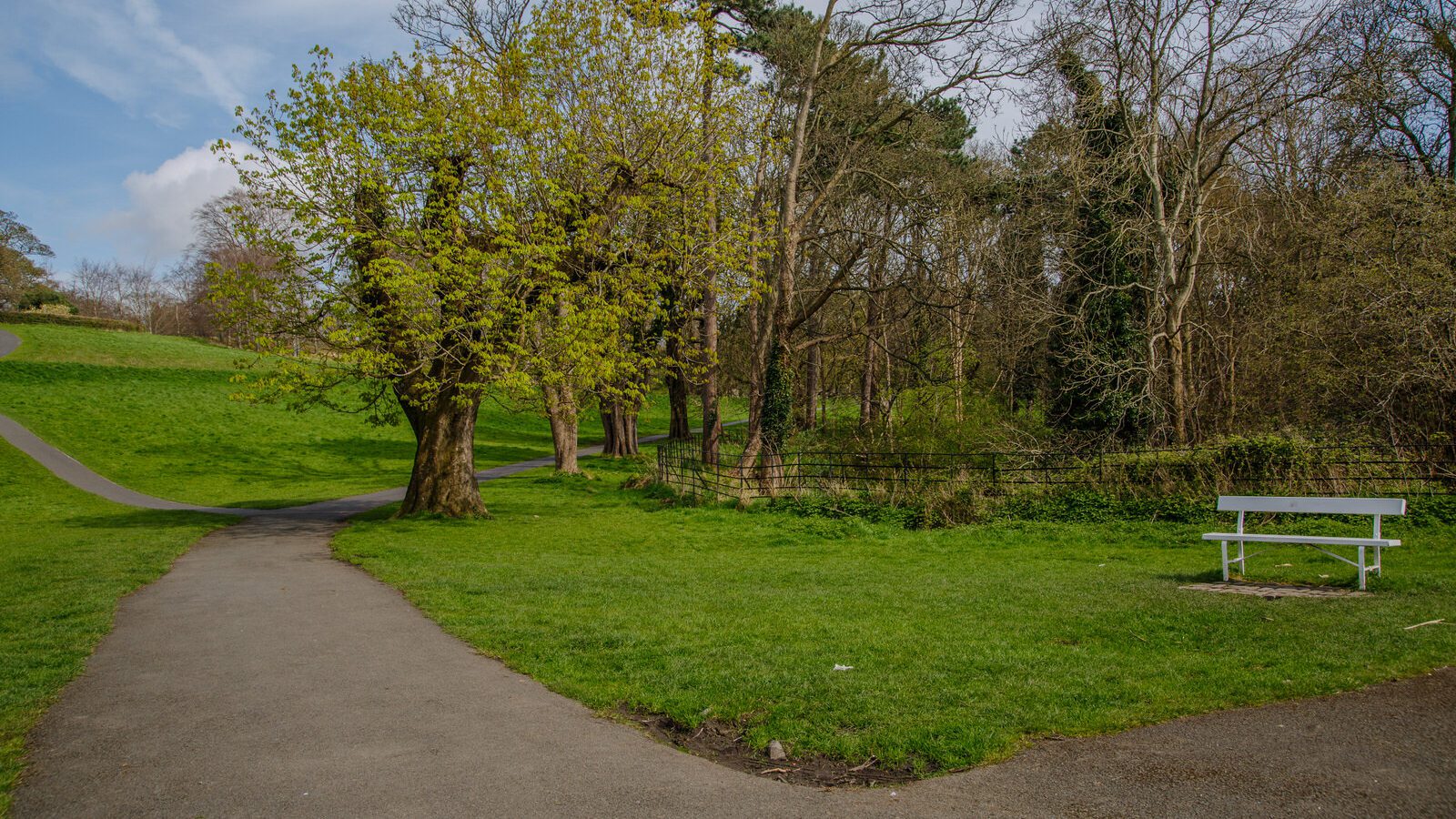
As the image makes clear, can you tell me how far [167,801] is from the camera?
4.37 meters

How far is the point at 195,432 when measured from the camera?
37.7 m

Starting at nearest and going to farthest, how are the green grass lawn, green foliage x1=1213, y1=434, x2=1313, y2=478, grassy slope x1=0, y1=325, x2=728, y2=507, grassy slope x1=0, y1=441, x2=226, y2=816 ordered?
the green grass lawn → grassy slope x1=0, y1=441, x2=226, y2=816 → green foliage x1=1213, y1=434, x2=1313, y2=478 → grassy slope x1=0, y1=325, x2=728, y2=507

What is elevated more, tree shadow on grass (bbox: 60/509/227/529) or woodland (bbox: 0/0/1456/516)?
woodland (bbox: 0/0/1456/516)

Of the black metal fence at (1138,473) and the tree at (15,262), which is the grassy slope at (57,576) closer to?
the black metal fence at (1138,473)

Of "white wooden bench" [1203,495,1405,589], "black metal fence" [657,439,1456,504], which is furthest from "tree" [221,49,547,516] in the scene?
"white wooden bench" [1203,495,1405,589]

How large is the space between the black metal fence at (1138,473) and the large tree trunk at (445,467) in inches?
229

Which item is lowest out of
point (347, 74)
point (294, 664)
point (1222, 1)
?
point (294, 664)

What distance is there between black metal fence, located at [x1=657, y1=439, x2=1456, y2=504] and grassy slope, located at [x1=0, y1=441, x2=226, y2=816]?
12072mm

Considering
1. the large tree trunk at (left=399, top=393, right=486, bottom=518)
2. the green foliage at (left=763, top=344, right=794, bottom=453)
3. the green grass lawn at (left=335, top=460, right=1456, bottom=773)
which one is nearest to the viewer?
the green grass lawn at (left=335, top=460, right=1456, bottom=773)

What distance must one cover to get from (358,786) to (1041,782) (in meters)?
3.70

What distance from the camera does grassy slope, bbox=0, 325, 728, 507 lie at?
1175 inches

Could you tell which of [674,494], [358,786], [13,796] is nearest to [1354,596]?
[358,786]

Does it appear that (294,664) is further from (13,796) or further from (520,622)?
(13,796)

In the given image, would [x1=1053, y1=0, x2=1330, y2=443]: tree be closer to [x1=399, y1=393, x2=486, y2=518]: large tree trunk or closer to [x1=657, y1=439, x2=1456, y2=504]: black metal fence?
[x1=657, y1=439, x2=1456, y2=504]: black metal fence
